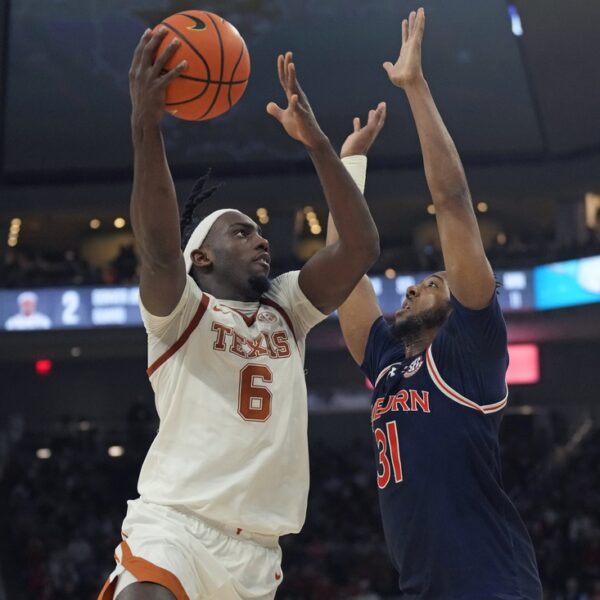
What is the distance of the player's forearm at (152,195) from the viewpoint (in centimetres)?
329

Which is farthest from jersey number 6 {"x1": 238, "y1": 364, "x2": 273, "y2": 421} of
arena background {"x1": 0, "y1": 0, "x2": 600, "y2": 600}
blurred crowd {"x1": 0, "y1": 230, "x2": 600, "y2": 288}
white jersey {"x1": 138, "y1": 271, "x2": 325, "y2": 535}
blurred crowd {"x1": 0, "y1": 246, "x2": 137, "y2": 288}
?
blurred crowd {"x1": 0, "y1": 246, "x2": 137, "y2": 288}

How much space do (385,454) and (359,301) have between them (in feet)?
3.00

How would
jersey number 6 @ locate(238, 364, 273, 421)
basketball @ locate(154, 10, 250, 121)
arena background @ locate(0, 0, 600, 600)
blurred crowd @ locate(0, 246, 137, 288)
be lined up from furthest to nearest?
1. blurred crowd @ locate(0, 246, 137, 288)
2. arena background @ locate(0, 0, 600, 600)
3. jersey number 6 @ locate(238, 364, 273, 421)
4. basketball @ locate(154, 10, 250, 121)

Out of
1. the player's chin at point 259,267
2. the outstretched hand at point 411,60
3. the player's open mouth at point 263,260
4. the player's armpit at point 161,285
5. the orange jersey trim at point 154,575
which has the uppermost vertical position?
the outstretched hand at point 411,60

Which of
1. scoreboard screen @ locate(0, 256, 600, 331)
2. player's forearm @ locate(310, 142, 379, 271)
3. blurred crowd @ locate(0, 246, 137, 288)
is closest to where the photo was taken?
player's forearm @ locate(310, 142, 379, 271)

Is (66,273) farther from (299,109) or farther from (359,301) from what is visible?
(299,109)

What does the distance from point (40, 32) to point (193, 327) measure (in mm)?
13901

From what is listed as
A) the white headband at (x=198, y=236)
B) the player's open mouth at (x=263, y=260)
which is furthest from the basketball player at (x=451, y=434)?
the white headband at (x=198, y=236)

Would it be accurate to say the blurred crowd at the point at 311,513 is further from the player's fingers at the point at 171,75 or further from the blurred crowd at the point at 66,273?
the player's fingers at the point at 171,75

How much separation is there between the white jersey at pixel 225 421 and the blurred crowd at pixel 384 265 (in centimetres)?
1386

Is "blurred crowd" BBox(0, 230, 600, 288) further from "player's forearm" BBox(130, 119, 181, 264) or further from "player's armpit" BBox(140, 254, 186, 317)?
"player's forearm" BBox(130, 119, 181, 264)

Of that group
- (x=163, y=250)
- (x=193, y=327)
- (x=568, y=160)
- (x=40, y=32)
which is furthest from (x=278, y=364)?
(x=568, y=160)

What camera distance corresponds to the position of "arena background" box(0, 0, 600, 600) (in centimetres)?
1576

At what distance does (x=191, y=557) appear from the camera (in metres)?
3.32
